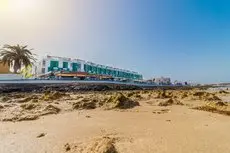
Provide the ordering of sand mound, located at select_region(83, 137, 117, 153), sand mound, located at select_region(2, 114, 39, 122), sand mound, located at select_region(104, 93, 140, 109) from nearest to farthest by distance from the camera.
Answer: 1. sand mound, located at select_region(83, 137, 117, 153)
2. sand mound, located at select_region(2, 114, 39, 122)
3. sand mound, located at select_region(104, 93, 140, 109)

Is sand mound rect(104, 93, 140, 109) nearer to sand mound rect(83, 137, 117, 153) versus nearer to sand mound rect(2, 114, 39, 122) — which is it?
sand mound rect(2, 114, 39, 122)

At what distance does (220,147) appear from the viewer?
10.1 feet

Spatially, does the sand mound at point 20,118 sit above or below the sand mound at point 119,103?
below

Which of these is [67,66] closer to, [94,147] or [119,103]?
[119,103]

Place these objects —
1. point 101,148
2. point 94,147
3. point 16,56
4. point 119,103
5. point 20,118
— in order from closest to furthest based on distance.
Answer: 1. point 101,148
2. point 94,147
3. point 20,118
4. point 119,103
5. point 16,56

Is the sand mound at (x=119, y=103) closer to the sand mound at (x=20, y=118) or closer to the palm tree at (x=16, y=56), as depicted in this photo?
the sand mound at (x=20, y=118)

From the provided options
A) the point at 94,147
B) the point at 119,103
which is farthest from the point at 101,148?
the point at 119,103

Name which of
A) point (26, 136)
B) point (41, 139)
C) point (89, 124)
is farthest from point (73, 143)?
point (89, 124)

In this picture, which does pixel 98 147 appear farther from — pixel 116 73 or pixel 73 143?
pixel 116 73

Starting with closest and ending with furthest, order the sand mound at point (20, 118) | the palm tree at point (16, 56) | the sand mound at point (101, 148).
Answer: the sand mound at point (101, 148)
the sand mound at point (20, 118)
the palm tree at point (16, 56)

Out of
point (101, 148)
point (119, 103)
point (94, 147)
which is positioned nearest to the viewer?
point (101, 148)

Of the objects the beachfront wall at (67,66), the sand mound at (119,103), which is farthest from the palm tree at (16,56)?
the sand mound at (119,103)

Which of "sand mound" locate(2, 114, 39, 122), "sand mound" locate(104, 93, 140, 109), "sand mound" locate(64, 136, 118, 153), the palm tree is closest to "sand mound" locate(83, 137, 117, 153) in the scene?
"sand mound" locate(64, 136, 118, 153)

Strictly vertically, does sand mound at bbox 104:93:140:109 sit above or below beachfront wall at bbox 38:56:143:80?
below
